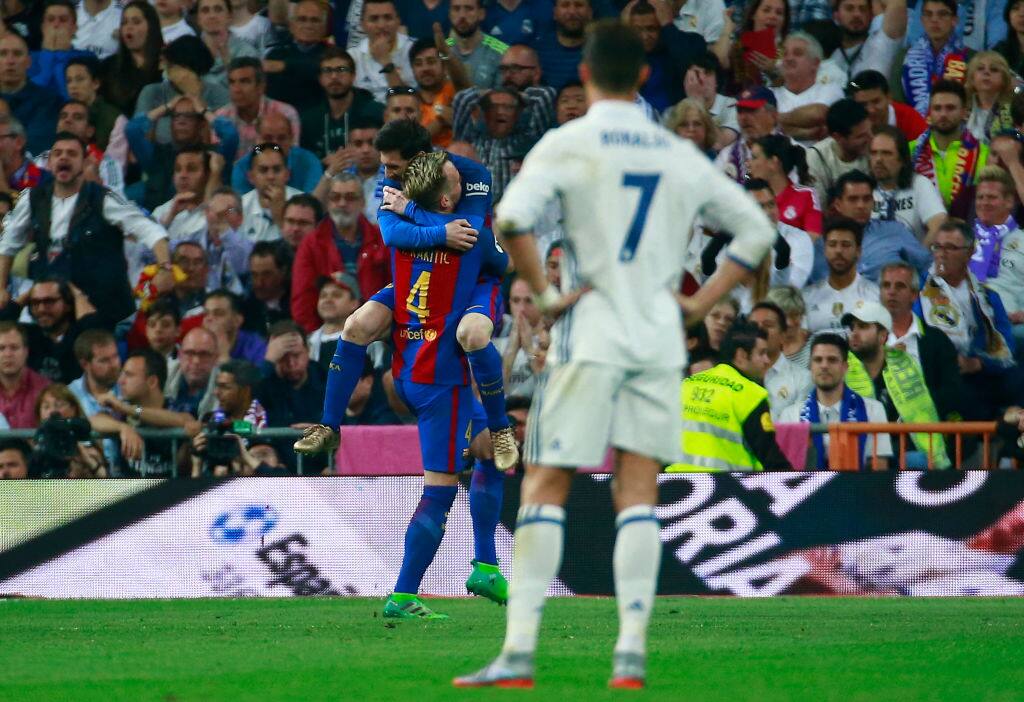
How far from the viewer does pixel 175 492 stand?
11695 mm

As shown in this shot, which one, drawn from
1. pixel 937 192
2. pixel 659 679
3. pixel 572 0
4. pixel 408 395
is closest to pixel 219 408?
pixel 408 395

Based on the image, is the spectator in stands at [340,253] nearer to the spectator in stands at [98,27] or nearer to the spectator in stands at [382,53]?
the spectator in stands at [382,53]

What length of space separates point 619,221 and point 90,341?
28.4 feet

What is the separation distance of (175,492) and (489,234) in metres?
3.52

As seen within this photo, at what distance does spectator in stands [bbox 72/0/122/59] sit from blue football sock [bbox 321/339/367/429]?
8428mm

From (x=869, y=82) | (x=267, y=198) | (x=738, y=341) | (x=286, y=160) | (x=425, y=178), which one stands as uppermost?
(x=869, y=82)

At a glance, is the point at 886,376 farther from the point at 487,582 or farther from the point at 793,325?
the point at 487,582

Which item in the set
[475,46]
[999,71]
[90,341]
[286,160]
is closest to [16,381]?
[90,341]

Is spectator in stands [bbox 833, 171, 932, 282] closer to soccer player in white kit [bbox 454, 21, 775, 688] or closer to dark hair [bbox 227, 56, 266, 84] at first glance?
dark hair [bbox 227, 56, 266, 84]

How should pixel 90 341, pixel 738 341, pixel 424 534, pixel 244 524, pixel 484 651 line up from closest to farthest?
pixel 484 651 → pixel 424 534 → pixel 244 524 → pixel 738 341 → pixel 90 341

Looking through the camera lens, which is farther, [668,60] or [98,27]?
[98,27]

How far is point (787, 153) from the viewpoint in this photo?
14609 mm

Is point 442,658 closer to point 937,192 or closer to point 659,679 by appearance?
point 659,679

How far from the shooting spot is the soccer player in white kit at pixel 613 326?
5.72 meters
